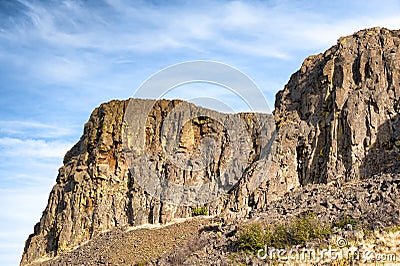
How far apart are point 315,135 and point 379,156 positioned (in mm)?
6204

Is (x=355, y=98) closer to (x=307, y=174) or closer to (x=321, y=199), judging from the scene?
(x=307, y=174)

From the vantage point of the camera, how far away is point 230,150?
185ft

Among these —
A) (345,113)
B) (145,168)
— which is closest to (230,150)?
(145,168)

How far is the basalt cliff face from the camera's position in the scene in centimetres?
4138

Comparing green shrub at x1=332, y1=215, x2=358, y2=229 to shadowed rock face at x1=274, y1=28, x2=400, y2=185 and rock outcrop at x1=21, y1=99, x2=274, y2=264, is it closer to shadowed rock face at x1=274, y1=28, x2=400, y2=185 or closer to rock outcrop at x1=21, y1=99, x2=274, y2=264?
shadowed rock face at x1=274, y1=28, x2=400, y2=185

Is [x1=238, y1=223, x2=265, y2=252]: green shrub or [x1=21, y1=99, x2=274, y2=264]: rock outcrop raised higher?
[x1=21, y1=99, x2=274, y2=264]: rock outcrop

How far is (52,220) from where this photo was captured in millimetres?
59562

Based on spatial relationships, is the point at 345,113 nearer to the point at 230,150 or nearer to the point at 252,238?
the point at 252,238

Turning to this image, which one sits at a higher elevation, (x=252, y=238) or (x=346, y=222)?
(x=346, y=222)

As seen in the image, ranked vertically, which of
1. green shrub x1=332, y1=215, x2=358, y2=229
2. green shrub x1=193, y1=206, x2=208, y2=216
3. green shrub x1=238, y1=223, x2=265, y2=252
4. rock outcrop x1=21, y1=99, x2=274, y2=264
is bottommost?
green shrub x1=238, y1=223, x2=265, y2=252

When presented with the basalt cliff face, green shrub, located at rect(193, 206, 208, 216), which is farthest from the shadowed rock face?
green shrub, located at rect(193, 206, 208, 216)

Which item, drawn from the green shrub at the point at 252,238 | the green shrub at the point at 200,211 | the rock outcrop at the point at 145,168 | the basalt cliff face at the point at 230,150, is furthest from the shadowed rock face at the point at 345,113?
the green shrub at the point at 252,238

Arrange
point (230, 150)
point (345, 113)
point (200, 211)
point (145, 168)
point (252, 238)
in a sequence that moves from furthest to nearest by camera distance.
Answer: point (145, 168) → point (230, 150) → point (200, 211) → point (345, 113) → point (252, 238)

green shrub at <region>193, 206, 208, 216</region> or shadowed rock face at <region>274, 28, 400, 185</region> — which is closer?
shadowed rock face at <region>274, 28, 400, 185</region>
